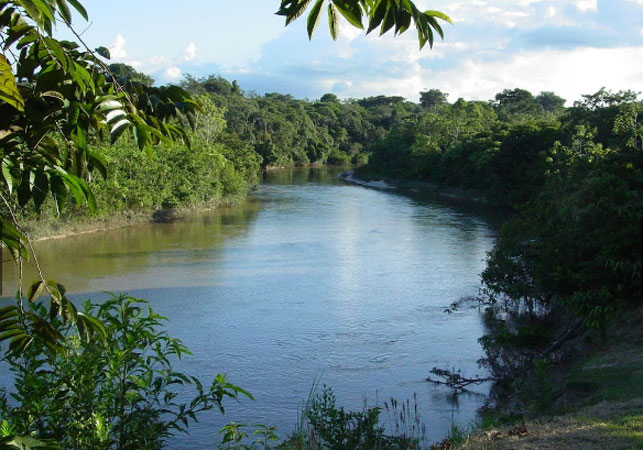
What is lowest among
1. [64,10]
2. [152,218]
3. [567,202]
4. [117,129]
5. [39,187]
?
[152,218]

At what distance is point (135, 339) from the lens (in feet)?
13.0

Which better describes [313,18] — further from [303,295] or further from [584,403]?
[303,295]

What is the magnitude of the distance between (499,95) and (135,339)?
2633 inches

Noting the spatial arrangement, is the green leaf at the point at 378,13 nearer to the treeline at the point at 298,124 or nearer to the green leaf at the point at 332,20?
the green leaf at the point at 332,20

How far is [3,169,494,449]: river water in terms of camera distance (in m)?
10.4

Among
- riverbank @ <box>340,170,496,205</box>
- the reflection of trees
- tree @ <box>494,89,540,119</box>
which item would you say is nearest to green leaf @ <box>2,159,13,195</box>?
the reflection of trees

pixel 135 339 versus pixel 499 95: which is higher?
pixel 499 95

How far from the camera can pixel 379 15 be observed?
2.13 meters

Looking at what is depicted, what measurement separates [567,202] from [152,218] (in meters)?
20.6

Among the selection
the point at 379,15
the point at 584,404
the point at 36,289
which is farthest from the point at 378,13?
the point at 584,404

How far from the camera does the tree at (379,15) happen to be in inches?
82.0

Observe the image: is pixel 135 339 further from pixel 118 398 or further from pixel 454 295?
pixel 454 295

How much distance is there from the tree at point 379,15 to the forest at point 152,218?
0.05 m

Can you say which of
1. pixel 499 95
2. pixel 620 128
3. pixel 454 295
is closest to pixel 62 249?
pixel 454 295
